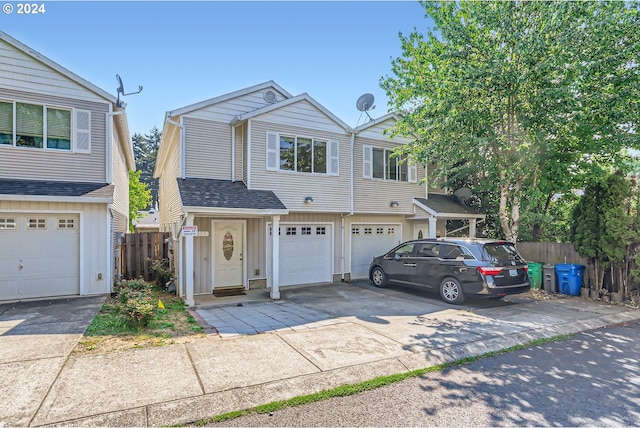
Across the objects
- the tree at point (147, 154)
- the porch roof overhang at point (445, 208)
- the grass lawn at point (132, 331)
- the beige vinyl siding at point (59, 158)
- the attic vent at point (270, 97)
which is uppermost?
the tree at point (147, 154)

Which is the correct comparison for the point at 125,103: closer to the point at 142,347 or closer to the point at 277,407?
the point at 142,347

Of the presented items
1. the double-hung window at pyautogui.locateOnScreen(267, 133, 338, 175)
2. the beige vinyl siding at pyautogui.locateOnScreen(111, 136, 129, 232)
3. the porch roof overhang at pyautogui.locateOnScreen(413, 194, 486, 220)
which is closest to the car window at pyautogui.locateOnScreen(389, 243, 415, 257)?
the porch roof overhang at pyautogui.locateOnScreen(413, 194, 486, 220)

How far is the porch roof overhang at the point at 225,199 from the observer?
29.8ft

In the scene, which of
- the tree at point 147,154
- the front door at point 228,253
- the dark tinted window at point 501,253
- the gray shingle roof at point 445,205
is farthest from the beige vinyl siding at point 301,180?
the tree at point 147,154

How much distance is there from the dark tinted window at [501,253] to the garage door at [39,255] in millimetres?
10577

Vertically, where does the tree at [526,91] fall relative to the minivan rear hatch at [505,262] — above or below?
above

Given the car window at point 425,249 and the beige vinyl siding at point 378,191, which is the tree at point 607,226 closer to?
the car window at point 425,249

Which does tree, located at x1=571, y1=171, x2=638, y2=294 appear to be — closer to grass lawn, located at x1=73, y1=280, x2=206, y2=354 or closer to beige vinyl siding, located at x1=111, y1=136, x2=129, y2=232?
grass lawn, located at x1=73, y1=280, x2=206, y2=354

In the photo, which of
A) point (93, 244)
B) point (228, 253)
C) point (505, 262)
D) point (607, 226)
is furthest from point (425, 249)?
point (93, 244)

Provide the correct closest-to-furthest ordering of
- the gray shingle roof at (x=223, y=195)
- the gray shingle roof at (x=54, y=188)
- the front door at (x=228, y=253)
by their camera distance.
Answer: the gray shingle roof at (x=54, y=188) < the gray shingle roof at (x=223, y=195) < the front door at (x=228, y=253)

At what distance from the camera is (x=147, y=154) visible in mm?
51000

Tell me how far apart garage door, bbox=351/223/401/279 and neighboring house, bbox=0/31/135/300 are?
8.01 meters

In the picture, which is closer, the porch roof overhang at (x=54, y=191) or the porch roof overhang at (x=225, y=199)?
the porch roof overhang at (x=54, y=191)

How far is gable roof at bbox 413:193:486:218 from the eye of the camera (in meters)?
13.3
